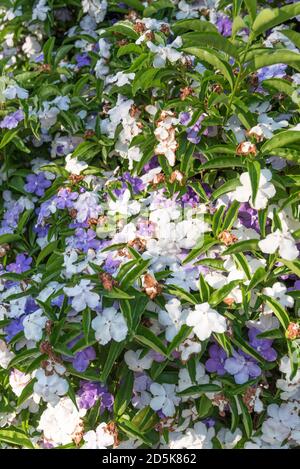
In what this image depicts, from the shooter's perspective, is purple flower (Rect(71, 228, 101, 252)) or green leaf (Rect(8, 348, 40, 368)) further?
purple flower (Rect(71, 228, 101, 252))

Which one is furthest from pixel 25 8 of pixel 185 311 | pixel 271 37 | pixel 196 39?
pixel 185 311

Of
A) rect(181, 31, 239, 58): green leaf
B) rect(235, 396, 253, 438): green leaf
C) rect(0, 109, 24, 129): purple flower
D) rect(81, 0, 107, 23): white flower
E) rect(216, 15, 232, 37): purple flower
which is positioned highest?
rect(181, 31, 239, 58): green leaf

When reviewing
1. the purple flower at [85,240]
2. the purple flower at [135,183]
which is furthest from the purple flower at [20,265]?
the purple flower at [135,183]

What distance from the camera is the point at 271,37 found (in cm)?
244

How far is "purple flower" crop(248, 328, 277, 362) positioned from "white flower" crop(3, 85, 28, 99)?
1.19m

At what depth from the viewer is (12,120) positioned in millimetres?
2375

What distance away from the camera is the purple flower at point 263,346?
6.19 feet

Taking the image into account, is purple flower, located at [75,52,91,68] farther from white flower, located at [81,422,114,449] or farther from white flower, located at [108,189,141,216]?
white flower, located at [81,422,114,449]

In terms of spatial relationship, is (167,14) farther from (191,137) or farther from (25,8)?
(191,137)

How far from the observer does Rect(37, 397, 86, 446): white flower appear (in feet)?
6.40

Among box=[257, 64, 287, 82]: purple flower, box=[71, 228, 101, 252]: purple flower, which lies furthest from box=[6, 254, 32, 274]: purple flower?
box=[257, 64, 287, 82]: purple flower

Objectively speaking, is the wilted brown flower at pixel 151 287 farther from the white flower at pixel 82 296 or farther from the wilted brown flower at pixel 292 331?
the wilted brown flower at pixel 292 331

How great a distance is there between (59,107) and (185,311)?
38.4 inches

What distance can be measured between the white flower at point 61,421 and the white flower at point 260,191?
0.77 metres
